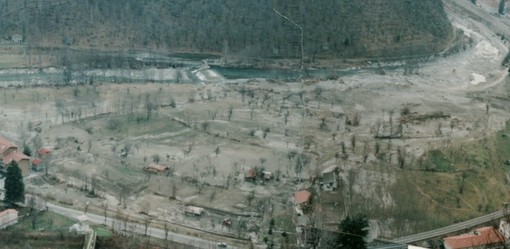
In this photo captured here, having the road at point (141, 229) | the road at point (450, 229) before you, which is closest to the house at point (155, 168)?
the road at point (141, 229)

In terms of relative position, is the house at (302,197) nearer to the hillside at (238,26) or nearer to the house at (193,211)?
the house at (193,211)

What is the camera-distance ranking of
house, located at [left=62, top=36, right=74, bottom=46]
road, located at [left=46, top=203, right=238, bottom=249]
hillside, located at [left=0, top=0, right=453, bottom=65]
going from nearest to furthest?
road, located at [left=46, top=203, right=238, bottom=249], hillside, located at [left=0, top=0, right=453, bottom=65], house, located at [left=62, top=36, right=74, bottom=46]

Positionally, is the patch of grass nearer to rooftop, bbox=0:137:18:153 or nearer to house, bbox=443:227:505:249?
rooftop, bbox=0:137:18:153

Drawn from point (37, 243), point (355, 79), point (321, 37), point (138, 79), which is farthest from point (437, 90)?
point (37, 243)

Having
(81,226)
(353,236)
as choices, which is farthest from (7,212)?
(353,236)

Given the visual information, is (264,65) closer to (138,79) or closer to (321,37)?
(321,37)

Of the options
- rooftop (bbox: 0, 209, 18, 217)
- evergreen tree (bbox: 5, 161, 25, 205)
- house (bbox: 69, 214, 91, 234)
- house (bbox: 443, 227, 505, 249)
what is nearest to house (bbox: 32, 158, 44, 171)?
evergreen tree (bbox: 5, 161, 25, 205)
